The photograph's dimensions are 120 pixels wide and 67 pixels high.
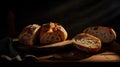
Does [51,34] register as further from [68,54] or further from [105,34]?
[105,34]

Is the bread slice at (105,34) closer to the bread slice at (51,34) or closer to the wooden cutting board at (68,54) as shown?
the wooden cutting board at (68,54)

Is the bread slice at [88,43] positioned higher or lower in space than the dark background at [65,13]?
lower

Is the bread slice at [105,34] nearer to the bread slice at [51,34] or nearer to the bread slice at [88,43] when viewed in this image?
the bread slice at [88,43]

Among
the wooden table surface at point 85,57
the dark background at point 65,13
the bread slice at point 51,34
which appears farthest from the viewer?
the dark background at point 65,13

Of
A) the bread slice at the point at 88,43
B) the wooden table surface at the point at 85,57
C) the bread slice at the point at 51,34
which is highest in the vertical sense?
the bread slice at the point at 51,34

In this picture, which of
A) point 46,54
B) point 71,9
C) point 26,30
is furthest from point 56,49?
point 71,9

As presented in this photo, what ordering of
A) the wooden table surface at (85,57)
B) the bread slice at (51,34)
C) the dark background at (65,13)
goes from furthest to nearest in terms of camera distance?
the dark background at (65,13), the bread slice at (51,34), the wooden table surface at (85,57)

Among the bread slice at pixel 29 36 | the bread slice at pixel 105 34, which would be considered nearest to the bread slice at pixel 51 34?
the bread slice at pixel 29 36

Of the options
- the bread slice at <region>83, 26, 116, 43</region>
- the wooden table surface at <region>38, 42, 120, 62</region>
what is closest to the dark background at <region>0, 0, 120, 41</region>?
the bread slice at <region>83, 26, 116, 43</region>

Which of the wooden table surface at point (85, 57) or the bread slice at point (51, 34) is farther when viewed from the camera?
the bread slice at point (51, 34)
